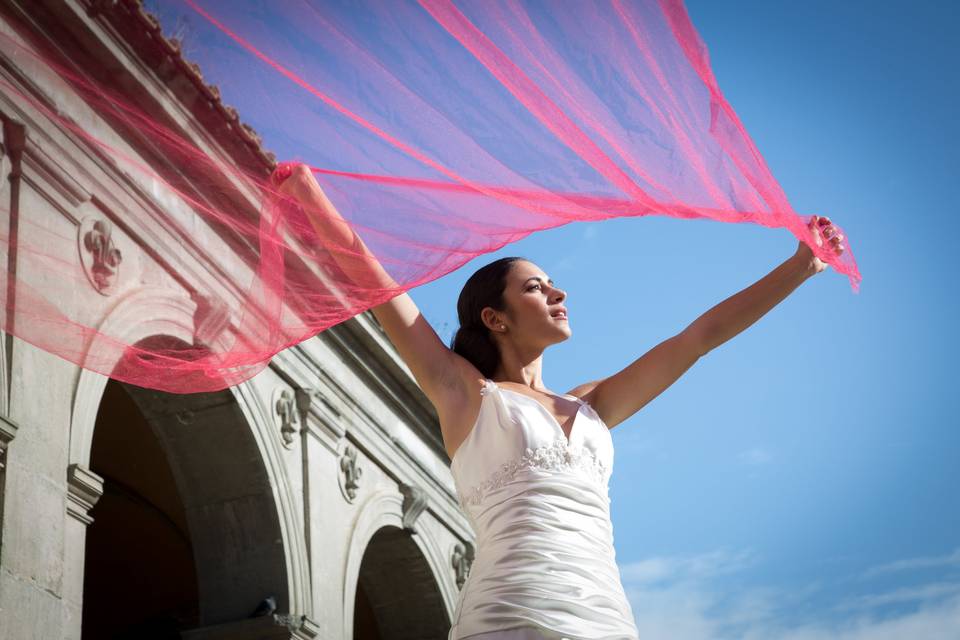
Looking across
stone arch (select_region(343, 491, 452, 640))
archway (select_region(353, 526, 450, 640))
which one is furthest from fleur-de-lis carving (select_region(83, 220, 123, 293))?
archway (select_region(353, 526, 450, 640))

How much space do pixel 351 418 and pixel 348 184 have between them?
778cm

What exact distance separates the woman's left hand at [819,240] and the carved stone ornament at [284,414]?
22.9 ft

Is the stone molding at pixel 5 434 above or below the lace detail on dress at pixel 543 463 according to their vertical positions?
above

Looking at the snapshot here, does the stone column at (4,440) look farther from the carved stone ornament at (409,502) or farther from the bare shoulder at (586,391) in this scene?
the carved stone ornament at (409,502)

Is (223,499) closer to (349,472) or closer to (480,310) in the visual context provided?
(349,472)

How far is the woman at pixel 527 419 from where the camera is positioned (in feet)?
7.67

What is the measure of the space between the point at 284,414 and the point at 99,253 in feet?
9.04

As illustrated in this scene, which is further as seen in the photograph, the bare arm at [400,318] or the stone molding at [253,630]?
the stone molding at [253,630]

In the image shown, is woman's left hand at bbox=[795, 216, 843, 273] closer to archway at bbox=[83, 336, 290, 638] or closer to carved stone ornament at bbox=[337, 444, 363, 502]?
archway at bbox=[83, 336, 290, 638]

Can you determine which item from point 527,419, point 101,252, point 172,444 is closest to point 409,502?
point 172,444

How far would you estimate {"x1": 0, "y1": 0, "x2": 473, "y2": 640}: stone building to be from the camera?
576 centimetres

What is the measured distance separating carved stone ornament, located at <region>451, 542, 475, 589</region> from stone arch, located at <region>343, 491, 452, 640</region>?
1.27ft

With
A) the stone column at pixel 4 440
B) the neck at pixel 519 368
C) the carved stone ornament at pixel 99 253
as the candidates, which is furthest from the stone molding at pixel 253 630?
the neck at pixel 519 368

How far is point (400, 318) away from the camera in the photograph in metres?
2.81
